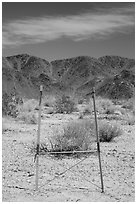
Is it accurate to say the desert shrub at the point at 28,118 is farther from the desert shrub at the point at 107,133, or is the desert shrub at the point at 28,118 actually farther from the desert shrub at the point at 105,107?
the desert shrub at the point at 105,107

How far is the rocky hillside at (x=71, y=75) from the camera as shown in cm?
7406

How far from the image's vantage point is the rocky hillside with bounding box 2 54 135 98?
74062 millimetres

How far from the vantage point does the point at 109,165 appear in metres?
8.66

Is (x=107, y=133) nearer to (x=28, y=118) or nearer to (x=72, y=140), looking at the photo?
(x=72, y=140)

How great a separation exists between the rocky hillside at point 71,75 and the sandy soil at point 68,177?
192 ft

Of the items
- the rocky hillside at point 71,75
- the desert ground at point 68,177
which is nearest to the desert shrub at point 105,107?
the desert ground at point 68,177

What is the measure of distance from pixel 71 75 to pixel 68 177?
89.4 metres

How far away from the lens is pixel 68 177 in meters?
7.62

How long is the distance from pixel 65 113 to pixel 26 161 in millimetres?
15622

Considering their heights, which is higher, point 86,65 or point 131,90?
point 86,65

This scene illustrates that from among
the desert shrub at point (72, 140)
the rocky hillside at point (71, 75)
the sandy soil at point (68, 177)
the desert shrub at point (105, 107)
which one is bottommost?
the sandy soil at point (68, 177)

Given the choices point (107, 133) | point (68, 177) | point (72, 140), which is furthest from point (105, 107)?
point (68, 177)

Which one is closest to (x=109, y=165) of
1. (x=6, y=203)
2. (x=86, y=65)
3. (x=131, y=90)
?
(x=6, y=203)

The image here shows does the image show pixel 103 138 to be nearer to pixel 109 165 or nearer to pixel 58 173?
pixel 109 165
